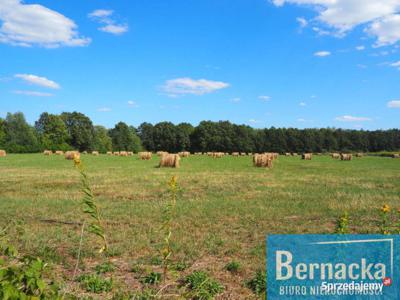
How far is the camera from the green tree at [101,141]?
4020 inches

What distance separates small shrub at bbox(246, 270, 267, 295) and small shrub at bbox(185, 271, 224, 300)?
0.40 metres

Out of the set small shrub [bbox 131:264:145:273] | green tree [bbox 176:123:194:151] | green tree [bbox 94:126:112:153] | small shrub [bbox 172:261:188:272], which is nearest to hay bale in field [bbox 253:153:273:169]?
small shrub [bbox 172:261:188:272]

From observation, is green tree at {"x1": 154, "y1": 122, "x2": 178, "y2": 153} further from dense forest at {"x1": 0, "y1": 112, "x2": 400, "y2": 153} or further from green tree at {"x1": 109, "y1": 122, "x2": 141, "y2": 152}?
green tree at {"x1": 109, "y1": 122, "x2": 141, "y2": 152}

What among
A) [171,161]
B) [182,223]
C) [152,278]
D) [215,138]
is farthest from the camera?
[215,138]

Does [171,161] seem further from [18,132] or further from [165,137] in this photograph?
[165,137]

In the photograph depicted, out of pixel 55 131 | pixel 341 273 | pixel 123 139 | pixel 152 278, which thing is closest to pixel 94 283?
pixel 152 278

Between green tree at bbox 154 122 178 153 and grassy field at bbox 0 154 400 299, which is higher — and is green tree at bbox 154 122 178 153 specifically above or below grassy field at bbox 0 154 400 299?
above

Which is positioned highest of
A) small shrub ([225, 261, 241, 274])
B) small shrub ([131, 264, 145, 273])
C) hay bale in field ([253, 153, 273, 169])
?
hay bale in field ([253, 153, 273, 169])

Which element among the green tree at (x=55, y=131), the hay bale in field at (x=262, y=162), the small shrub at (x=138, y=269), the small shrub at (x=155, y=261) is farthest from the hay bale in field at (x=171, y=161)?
the green tree at (x=55, y=131)

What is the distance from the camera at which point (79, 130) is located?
3996 inches

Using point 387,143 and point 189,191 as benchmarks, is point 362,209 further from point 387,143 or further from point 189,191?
point 387,143

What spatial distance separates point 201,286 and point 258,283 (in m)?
0.77

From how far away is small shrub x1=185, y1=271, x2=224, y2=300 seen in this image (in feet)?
14.2

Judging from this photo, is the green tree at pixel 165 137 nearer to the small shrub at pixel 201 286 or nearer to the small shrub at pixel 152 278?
the small shrub at pixel 152 278
